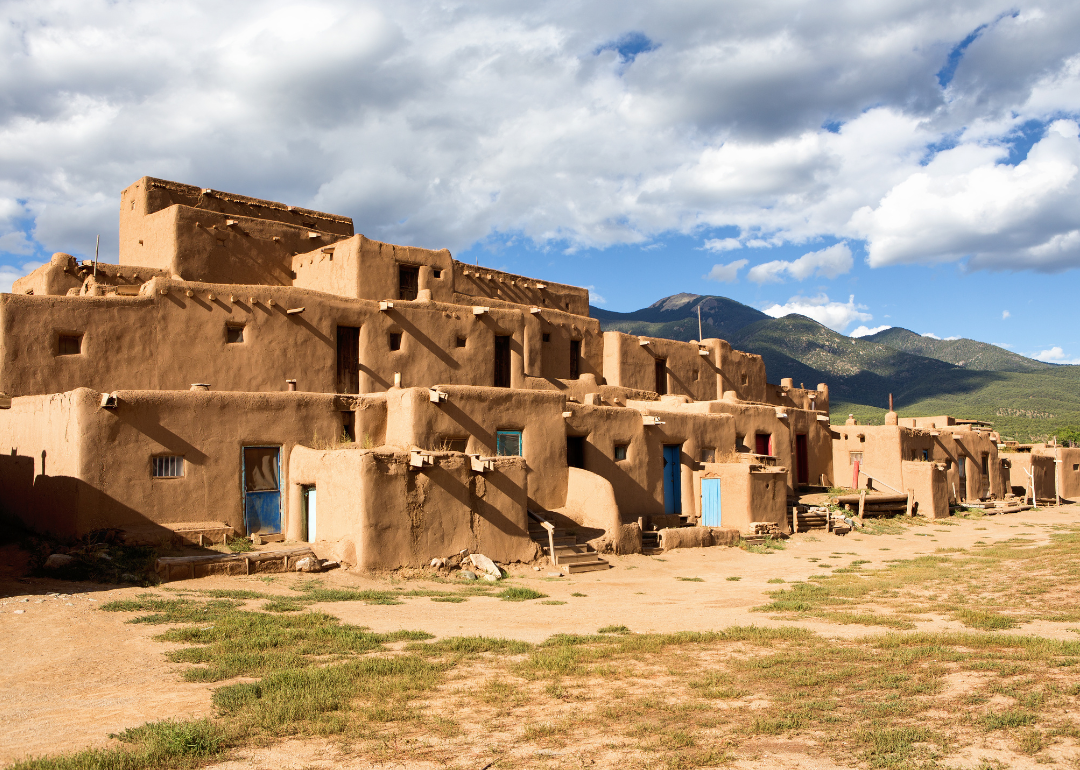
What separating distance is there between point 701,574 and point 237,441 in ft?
32.4

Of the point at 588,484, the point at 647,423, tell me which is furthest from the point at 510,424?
the point at 647,423

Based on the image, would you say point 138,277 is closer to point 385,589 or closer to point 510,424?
point 510,424

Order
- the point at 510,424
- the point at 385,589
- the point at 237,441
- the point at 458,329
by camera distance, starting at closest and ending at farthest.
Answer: the point at 385,589
the point at 237,441
the point at 510,424
the point at 458,329

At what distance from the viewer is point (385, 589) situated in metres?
13.3

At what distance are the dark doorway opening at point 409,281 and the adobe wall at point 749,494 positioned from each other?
1035 cm

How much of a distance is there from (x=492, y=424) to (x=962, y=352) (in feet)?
510

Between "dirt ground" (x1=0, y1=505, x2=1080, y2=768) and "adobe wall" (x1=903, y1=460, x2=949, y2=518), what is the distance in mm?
8036

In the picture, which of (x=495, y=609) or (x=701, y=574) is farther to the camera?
(x=701, y=574)

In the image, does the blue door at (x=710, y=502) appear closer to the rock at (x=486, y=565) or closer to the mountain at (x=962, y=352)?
the rock at (x=486, y=565)

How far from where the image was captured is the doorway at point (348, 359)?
22.0 metres

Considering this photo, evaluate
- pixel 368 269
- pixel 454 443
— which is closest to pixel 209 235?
pixel 368 269

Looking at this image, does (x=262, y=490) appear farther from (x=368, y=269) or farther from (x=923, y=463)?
(x=923, y=463)

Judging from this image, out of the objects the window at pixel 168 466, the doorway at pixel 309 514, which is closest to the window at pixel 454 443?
the doorway at pixel 309 514

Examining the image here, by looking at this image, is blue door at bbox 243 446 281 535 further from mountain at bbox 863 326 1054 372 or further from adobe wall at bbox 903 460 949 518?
mountain at bbox 863 326 1054 372
